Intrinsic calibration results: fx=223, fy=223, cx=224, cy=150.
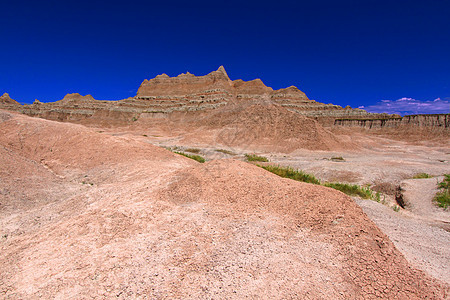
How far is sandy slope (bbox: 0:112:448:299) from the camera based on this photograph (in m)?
3.14

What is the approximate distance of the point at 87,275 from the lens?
11.2ft

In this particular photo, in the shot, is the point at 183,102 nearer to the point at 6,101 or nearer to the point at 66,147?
the point at 66,147

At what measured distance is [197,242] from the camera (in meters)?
4.26

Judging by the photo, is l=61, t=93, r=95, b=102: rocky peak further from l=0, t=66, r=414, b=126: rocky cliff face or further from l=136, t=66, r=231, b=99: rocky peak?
l=136, t=66, r=231, b=99: rocky peak

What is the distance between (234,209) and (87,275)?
3.31 metres

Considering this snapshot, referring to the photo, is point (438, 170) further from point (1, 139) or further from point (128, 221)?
point (1, 139)

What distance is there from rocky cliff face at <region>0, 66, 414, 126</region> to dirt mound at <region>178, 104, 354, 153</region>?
22211 mm

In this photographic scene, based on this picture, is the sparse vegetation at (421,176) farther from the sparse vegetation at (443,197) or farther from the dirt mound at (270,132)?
the dirt mound at (270,132)

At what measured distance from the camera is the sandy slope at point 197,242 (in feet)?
10.3

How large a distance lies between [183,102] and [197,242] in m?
62.5

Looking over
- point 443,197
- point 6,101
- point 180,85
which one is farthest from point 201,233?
point 6,101

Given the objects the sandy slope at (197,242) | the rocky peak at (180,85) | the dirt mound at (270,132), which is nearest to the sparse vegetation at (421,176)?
the sandy slope at (197,242)

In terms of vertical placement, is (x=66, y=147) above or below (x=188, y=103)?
below

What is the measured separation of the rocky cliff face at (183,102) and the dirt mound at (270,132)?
22.2m
